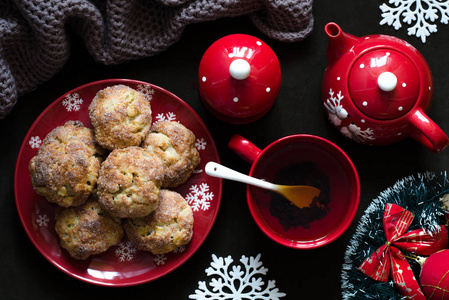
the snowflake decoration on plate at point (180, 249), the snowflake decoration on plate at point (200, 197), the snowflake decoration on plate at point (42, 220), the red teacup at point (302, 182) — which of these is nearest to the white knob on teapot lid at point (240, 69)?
the red teacup at point (302, 182)

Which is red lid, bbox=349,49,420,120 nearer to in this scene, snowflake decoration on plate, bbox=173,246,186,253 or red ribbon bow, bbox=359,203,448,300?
red ribbon bow, bbox=359,203,448,300

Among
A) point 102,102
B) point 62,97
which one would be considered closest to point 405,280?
point 102,102

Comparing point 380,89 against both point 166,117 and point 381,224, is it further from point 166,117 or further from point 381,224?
point 166,117

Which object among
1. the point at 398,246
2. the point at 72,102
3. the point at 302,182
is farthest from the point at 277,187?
the point at 72,102

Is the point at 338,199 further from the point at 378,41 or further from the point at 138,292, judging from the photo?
the point at 138,292

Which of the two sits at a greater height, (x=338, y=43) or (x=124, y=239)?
(x=338, y=43)

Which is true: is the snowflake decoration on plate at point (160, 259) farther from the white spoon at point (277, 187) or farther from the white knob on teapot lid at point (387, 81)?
the white knob on teapot lid at point (387, 81)
